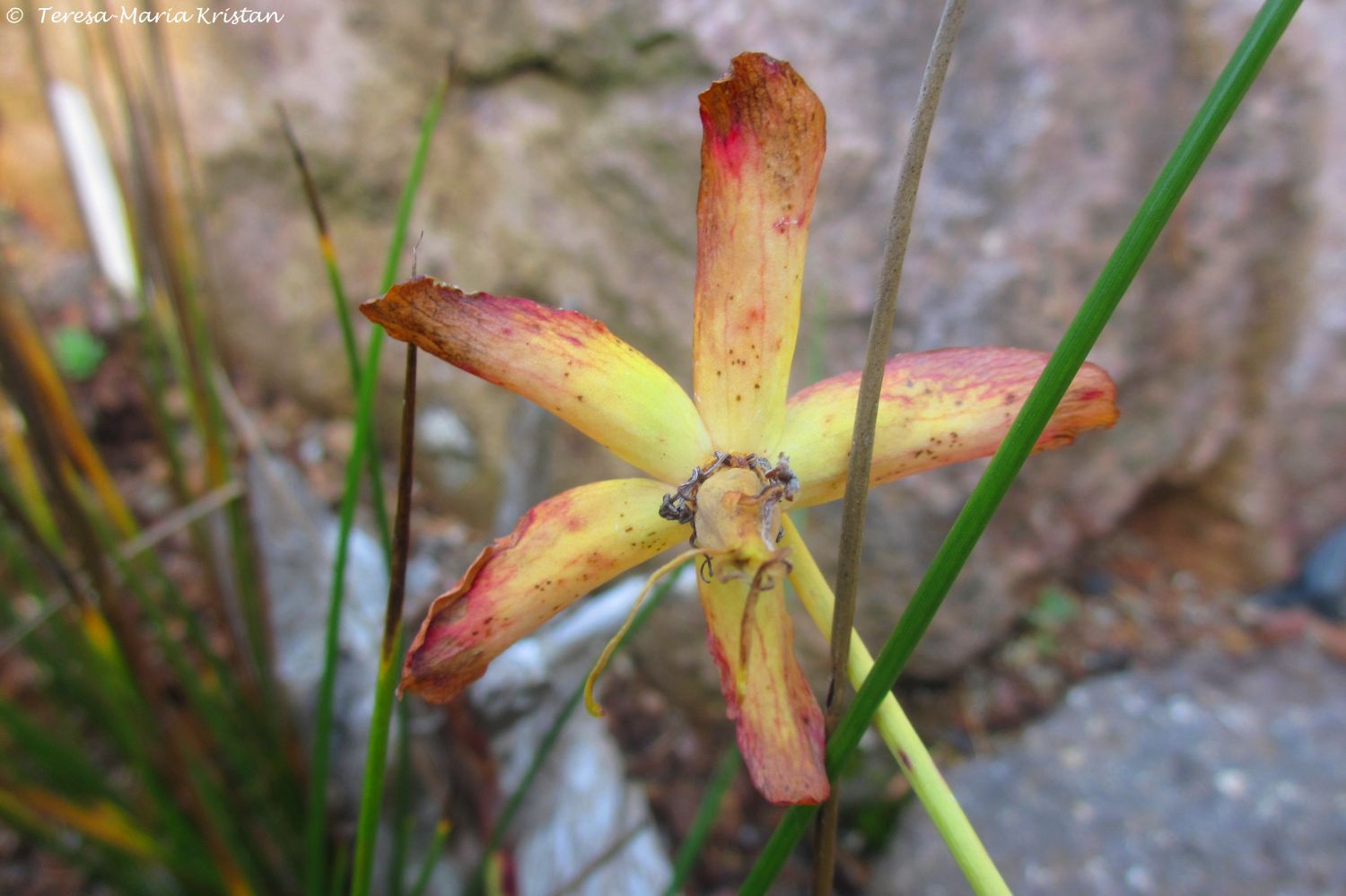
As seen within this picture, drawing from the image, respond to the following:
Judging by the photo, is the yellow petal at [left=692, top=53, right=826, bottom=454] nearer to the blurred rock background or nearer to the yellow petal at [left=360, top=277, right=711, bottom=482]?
the yellow petal at [left=360, top=277, right=711, bottom=482]

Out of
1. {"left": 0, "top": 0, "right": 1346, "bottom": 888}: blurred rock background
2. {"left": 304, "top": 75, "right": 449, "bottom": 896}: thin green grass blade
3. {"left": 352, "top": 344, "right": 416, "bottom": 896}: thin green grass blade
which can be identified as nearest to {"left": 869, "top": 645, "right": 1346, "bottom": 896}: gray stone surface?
{"left": 0, "top": 0, "right": 1346, "bottom": 888}: blurred rock background

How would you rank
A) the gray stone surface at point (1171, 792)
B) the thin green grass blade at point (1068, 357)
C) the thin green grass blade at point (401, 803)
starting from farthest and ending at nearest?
the gray stone surface at point (1171, 792) < the thin green grass blade at point (401, 803) < the thin green grass blade at point (1068, 357)

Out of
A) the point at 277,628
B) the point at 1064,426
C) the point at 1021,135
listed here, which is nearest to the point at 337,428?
the point at 277,628

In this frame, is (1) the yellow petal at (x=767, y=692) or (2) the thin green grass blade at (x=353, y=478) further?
(2) the thin green grass blade at (x=353, y=478)

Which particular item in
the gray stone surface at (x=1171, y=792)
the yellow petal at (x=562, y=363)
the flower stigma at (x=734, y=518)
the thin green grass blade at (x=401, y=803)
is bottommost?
the gray stone surface at (x=1171, y=792)

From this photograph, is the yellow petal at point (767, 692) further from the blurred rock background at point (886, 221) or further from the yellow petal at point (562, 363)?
the blurred rock background at point (886, 221)

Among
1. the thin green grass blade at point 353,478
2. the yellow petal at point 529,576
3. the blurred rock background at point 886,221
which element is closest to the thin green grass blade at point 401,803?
the thin green grass blade at point 353,478

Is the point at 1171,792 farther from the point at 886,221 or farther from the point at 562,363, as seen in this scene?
the point at 562,363

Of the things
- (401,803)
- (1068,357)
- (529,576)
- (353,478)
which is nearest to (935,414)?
(1068,357)
